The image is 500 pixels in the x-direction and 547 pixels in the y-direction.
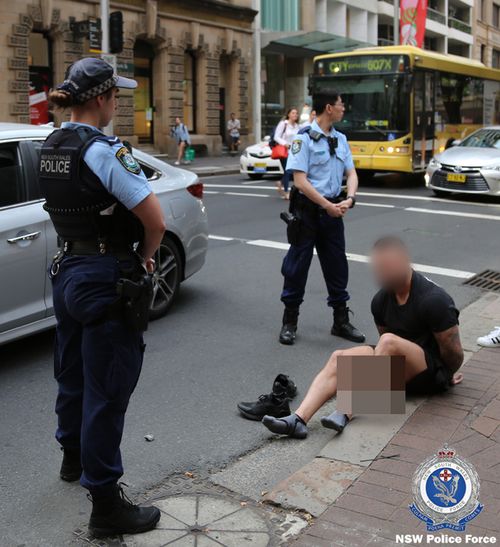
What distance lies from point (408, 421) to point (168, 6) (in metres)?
27.6

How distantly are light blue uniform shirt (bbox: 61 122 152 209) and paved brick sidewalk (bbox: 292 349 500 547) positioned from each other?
155 centimetres

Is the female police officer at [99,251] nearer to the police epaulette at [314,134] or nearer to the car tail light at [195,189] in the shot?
the police epaulette at [314,134]

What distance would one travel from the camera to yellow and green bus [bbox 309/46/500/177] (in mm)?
17328

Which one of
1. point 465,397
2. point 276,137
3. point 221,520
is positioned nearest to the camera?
point 221,520

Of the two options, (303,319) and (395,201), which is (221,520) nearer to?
(303,319)

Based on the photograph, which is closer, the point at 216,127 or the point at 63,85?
the point at 63,85

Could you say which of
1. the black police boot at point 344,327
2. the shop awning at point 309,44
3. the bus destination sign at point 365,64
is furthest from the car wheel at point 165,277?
the shop awning at point 309,44

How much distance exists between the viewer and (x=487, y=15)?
62250 mm

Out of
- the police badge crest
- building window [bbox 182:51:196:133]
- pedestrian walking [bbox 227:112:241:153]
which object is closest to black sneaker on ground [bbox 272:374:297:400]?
the police badge crest

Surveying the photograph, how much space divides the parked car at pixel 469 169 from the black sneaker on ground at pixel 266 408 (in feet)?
36.5

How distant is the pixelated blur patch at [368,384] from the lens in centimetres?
431

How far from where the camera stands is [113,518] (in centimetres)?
324

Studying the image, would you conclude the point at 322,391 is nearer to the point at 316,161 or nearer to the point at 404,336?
the point at 404,336

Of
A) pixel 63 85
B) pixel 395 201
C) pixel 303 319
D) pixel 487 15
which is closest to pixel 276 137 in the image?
pixel 395 201
